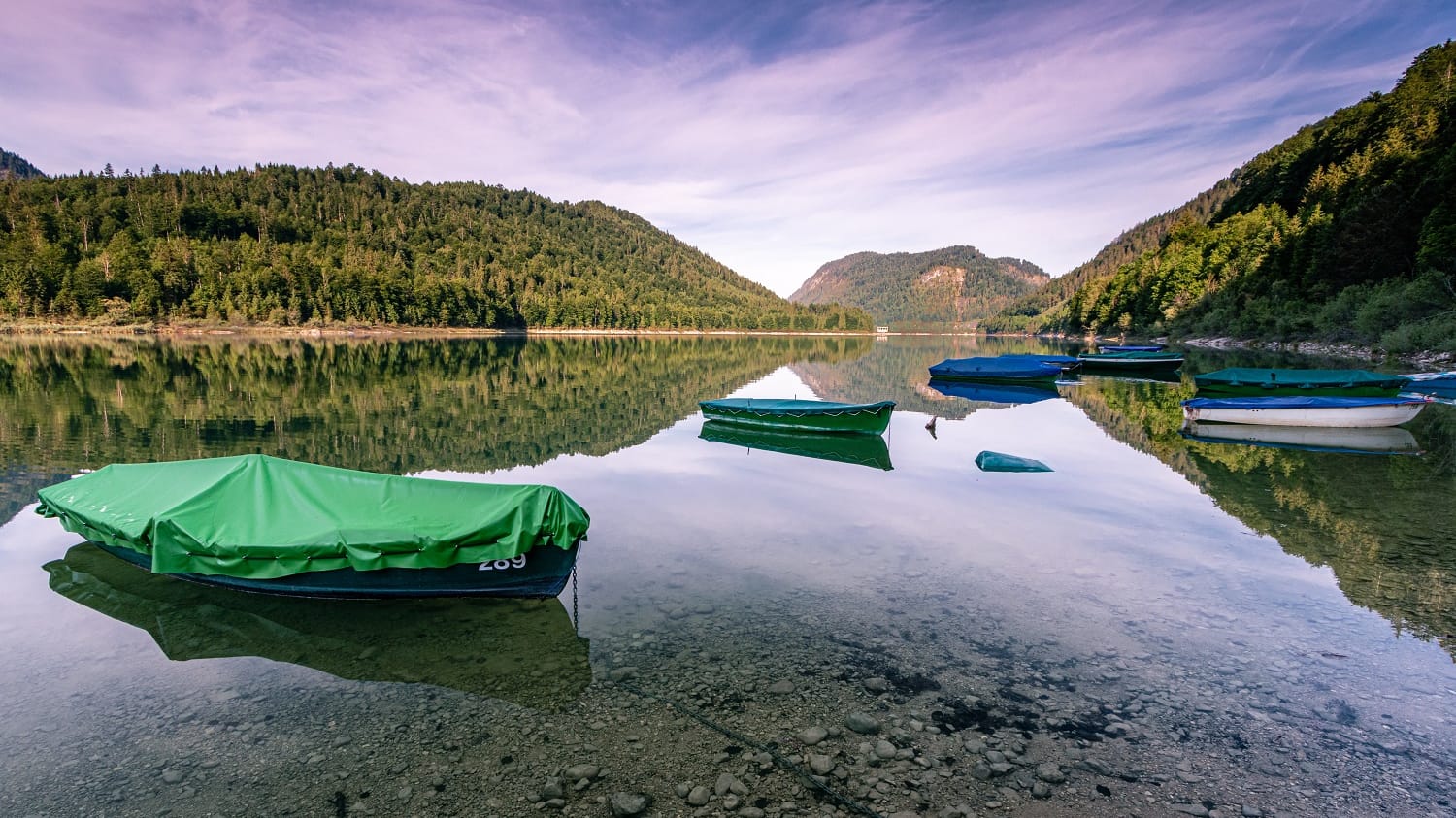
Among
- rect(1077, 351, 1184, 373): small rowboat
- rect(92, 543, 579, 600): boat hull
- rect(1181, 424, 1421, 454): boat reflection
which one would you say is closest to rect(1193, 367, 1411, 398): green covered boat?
rect(1181, 424, 1421, 454): boat reflection

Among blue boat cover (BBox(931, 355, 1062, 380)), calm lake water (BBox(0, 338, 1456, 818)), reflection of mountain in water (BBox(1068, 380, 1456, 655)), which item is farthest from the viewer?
blue boat cover (BBox(931, 355, 1062, 380))

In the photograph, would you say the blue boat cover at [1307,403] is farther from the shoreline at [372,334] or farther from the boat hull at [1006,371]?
the shoreline at [372,334]

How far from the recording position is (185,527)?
10.3 m

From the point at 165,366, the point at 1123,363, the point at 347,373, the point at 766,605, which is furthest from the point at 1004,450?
the point at 165,366

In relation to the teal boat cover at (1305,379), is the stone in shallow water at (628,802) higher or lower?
lower

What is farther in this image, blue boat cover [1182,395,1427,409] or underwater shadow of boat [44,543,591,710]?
blue boat cover [1182,395,1427,409]

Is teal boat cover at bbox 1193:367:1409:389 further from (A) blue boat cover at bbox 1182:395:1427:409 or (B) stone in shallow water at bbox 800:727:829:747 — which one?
(B) stone in shallow water at bbox 800:727:829:747

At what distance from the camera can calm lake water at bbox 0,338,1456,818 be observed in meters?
6.59

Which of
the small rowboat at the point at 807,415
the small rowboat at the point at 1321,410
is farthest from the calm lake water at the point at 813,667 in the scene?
the small rowboat at the point at 807,415

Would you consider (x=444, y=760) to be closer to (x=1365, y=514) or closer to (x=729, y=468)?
(x=729, y=468)

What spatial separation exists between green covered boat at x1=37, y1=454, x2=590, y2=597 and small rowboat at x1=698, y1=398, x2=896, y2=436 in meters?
19.8

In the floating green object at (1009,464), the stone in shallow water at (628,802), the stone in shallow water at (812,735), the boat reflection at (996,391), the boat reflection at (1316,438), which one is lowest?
the boat reflection at (1316,438)

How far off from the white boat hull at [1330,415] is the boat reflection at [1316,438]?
1.09 feet

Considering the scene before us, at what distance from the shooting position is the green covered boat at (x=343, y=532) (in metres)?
9.98
